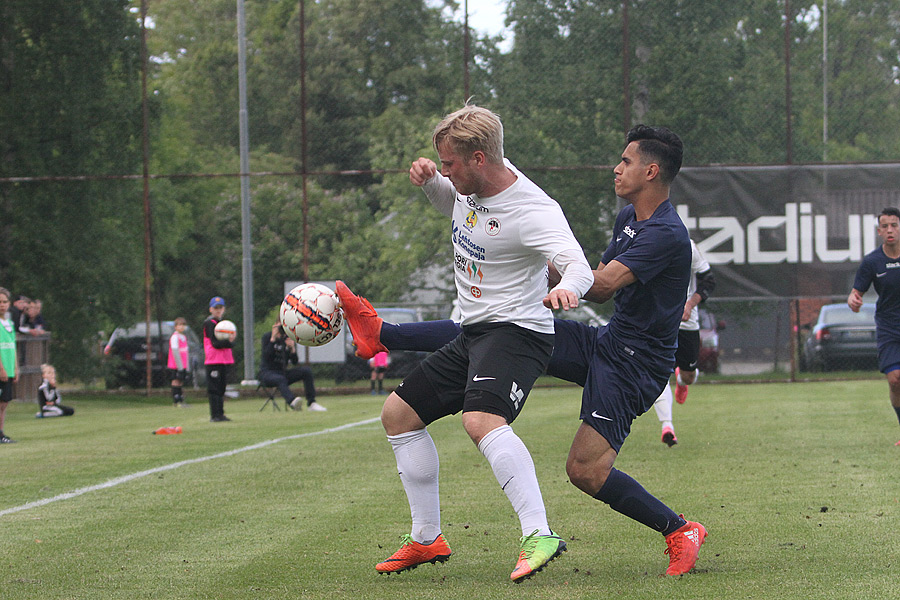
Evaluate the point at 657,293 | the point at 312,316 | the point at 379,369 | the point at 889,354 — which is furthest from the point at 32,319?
the point at 657,293

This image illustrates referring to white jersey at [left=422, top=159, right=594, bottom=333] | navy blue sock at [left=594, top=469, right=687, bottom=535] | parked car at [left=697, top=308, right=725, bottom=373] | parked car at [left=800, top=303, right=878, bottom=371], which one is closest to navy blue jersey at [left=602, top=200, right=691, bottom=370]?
white jersey at [left=422, top=159, right=594, bottom=333]

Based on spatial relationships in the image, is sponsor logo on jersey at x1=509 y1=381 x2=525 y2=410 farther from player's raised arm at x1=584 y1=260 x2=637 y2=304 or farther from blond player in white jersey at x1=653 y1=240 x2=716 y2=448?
blond player in white jersey at x1=653 y1=240 x2=716 y2=448

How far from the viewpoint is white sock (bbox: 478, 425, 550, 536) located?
4.67 metres

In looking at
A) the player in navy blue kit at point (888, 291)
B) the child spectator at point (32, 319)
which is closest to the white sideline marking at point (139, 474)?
the player in navy blue kit at point (888, 291)

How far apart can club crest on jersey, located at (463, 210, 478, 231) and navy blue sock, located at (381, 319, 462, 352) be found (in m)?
0.58

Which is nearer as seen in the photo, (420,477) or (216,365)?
(420,477)

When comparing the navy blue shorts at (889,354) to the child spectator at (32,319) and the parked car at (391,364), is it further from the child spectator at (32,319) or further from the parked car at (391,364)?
the child spectator at (32,319)

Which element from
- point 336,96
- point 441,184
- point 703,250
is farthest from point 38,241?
point 441,184

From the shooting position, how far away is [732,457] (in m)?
9.46

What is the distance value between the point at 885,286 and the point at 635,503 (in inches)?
230

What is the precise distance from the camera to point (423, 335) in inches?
214

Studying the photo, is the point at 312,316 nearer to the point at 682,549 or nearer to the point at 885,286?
the point at 682,549

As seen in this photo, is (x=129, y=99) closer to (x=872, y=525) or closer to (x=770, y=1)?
(x=770, y=1)

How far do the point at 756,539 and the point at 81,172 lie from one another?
61.3 feet
